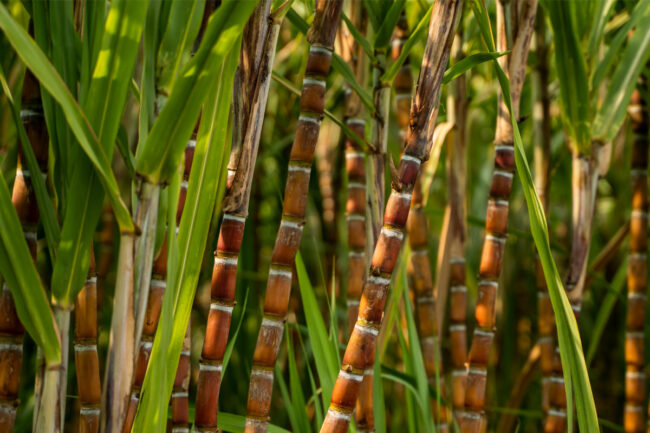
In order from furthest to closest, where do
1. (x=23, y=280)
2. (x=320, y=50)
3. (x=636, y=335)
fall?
(x=636, y=335), (x=320, y=50), (x=23, y=280)

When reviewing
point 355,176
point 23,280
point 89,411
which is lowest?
point 89,411

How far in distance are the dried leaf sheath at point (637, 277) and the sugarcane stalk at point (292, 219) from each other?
1.77ft

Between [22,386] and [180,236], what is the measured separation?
82 centimetres

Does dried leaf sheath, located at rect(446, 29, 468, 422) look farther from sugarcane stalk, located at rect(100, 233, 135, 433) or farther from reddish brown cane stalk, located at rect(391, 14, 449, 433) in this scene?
sugarcane stalk, located at rect(100, 233, 135, 433)

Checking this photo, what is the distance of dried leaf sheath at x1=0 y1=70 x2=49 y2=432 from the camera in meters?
0.51

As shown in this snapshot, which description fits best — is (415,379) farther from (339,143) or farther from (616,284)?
(339,143)

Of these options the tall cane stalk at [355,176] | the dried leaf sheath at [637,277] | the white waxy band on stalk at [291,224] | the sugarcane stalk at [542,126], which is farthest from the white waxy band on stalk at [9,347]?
the dried leaf sheath at [637,277]

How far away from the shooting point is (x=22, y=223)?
511 millimetres

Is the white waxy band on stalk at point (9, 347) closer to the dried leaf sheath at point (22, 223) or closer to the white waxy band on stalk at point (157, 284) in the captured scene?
the dried leaf sheath at point (22, 223)

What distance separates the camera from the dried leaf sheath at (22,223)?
0.51 meters

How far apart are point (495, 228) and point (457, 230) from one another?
Result: 0.55 ft

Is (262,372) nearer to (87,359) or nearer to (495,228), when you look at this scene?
(87,359)

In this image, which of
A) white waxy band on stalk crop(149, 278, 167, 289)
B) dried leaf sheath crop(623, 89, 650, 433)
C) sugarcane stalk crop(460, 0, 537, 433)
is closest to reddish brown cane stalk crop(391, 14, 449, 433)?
sugarcane stalk crop(460, 0, 537, 433)

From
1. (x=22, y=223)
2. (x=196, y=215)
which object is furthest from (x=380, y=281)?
(x=22, y=223)
